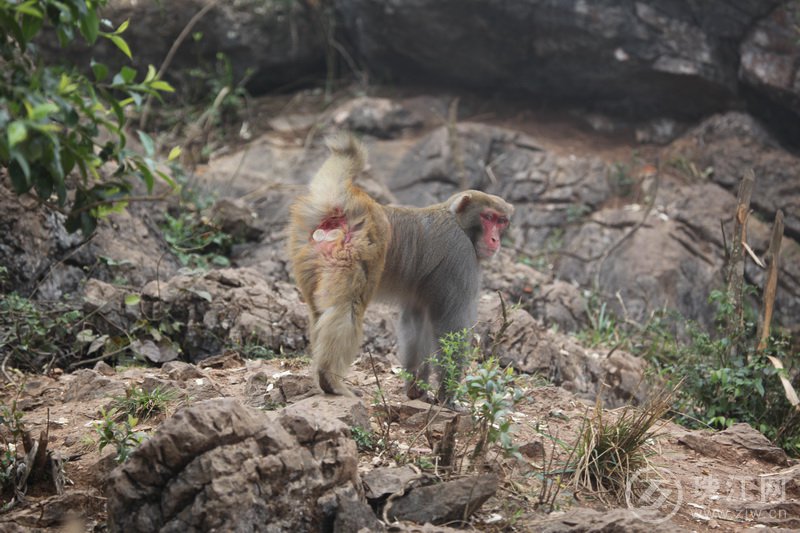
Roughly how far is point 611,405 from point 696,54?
694 cm

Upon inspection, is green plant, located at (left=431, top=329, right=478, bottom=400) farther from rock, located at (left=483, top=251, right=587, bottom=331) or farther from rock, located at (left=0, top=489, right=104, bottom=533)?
rock, located at (left=483, top=251, right=587, bottom=331)

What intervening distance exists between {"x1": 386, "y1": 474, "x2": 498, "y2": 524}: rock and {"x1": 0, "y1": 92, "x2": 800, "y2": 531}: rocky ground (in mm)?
11

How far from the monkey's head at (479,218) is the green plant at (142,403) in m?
2.61

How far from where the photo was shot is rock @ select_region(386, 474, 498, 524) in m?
4.68

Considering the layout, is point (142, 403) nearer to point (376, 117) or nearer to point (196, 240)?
point (196, 240)

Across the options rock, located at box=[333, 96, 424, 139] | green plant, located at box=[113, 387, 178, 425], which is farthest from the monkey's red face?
rock, located at box=[333, 96, 424, 139]

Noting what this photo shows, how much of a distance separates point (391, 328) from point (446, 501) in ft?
13.2

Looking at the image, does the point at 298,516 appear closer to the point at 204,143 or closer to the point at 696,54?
the point at 204,143

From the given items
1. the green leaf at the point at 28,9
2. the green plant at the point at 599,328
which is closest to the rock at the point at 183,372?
the green leaf at the point at 28,9

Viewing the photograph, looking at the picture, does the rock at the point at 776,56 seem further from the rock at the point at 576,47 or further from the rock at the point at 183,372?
the rock at the point at 183,372

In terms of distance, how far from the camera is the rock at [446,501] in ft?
15.4

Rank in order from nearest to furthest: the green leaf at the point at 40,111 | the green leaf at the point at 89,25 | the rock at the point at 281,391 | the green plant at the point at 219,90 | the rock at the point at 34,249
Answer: the green leaf at the point at 40,111 < the green leaf at the point at 89,25 < the rock at the point at 281,391 < the rock at the point at 34,249 < the green plant at the point at 219,90

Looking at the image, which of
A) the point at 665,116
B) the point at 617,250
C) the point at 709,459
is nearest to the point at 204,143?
the point at 617,250

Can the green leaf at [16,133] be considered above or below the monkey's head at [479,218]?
above
